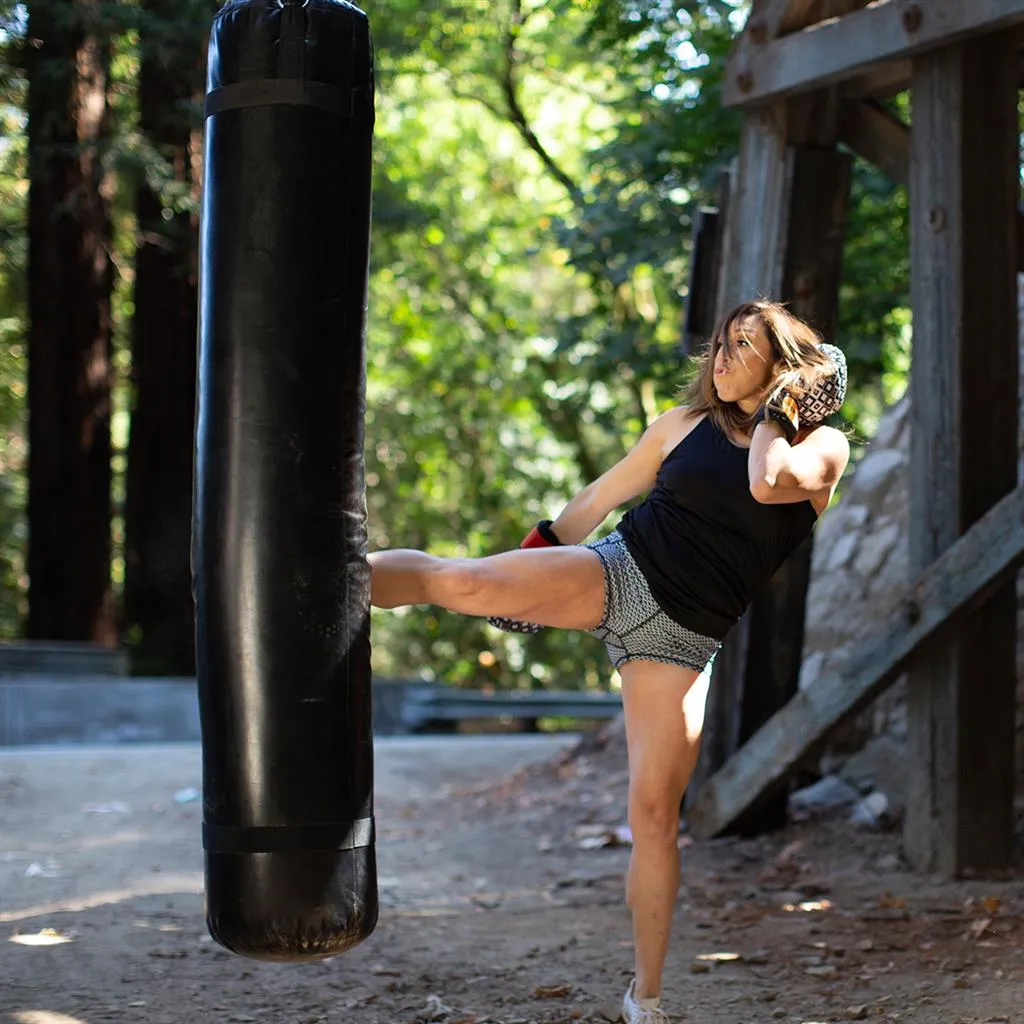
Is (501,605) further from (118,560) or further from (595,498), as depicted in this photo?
(118,560)

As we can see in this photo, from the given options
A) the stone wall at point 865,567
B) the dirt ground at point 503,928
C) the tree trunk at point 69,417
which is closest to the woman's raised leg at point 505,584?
the dirt ground at point 503,928

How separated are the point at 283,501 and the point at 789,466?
49.3 inches

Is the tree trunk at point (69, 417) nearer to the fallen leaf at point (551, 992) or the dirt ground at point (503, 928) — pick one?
the dirt ground at point (503, 928)

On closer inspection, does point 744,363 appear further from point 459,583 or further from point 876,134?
point 876,134

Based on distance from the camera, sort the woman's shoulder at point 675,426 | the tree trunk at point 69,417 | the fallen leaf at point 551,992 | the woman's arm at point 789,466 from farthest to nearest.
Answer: the tree trunk at point 69,417 < the fallen leaf at point 551,992 < the woman's shoulder at point 675,426 < the woman's arm at point 789,466

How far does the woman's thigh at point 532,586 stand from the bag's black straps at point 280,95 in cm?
117

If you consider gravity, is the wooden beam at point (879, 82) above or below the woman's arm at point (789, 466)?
above

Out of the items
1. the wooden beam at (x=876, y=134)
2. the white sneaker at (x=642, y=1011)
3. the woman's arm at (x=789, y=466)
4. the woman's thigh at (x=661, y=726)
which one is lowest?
the white sneaker at (x=642, y=1011)

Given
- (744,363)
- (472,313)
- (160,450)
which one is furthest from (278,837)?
(472,313)

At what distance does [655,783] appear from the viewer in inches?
154

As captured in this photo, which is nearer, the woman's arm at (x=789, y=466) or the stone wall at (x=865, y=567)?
the woman's arm at (x=789, y=466)

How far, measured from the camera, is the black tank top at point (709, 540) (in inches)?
152

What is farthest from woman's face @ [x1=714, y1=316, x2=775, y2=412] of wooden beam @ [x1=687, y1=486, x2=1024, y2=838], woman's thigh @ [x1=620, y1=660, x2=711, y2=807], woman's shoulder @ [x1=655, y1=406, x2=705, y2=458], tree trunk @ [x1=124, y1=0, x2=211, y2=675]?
tree trunk @ [x1=124, y1=0, x2=211, y2=675]

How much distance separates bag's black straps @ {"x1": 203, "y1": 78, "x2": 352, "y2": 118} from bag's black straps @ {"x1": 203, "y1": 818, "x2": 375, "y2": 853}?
1688 mm
